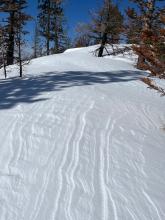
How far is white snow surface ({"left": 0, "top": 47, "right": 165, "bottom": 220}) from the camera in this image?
4617 millimetres

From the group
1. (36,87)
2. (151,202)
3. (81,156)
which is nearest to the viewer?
(151,202)

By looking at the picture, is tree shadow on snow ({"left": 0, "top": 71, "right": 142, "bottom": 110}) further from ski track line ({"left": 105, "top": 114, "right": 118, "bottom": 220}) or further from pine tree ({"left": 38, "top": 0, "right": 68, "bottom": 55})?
pine tree ({"left": 38, "top": 0, "right": 68, "bottom": 55})

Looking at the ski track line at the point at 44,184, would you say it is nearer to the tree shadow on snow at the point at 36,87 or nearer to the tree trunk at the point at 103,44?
the tree shadow on snow at the point at 36,87

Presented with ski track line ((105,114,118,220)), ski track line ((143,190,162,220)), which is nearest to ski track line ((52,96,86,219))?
ski track line ((105,114,118,220))

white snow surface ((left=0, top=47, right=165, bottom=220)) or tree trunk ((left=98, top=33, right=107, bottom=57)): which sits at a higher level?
tree trunk ((left=98, top=33, right=107, bottom=57))

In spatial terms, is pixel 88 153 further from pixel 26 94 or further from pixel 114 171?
pixel 26 94

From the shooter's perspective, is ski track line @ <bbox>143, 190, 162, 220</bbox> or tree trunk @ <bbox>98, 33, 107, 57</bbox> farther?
tree trunk @ <bbox>98, 33, 107, 57</bbox>

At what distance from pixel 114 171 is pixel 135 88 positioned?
8225mm

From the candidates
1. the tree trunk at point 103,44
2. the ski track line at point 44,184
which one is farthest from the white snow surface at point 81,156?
the tree trunk at point 103,44

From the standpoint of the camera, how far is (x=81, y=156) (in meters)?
6.23

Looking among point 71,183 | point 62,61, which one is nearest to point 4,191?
point 71,183

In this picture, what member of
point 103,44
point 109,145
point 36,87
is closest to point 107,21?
point 103,44

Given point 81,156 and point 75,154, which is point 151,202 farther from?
point 75,154

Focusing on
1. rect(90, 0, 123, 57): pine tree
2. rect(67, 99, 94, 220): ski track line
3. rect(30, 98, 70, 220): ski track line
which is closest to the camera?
rect(30, 98, 70, 220): ski track line
